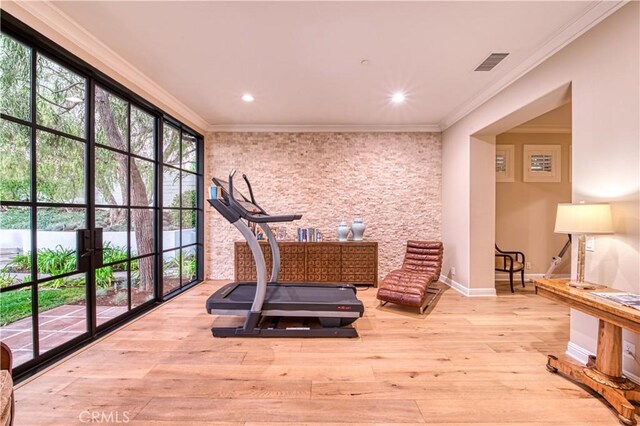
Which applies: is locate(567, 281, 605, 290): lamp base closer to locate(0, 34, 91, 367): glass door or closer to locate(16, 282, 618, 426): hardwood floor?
locate(16, 282, 618, 426): hardwood floor

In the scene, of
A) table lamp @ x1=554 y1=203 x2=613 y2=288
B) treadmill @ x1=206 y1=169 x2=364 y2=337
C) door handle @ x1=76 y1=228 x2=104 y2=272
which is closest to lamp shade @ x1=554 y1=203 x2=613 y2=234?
table lamp @ x1=554 y1=203 x2=613 y2=288

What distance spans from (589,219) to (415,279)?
217 cm

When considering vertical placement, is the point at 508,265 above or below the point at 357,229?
below

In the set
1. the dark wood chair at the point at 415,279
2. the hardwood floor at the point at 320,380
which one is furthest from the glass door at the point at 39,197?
the dark wood chair at the point at 415,279

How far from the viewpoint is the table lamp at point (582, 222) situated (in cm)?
210

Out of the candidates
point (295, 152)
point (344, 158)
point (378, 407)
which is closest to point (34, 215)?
point (378, 407)

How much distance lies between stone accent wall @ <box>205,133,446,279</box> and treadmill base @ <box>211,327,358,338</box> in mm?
2542

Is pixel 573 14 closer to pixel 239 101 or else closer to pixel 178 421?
pixel 239 101

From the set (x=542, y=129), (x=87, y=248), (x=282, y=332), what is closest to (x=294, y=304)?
(x=282, y=332)

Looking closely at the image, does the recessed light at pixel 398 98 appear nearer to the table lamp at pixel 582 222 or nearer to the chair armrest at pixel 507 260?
the table lamp at pixel 582 222

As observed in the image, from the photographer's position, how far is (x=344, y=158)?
216 inches

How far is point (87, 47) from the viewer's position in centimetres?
274

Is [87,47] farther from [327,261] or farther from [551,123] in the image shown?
[551,123]

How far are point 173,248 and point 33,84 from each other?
106 inches
